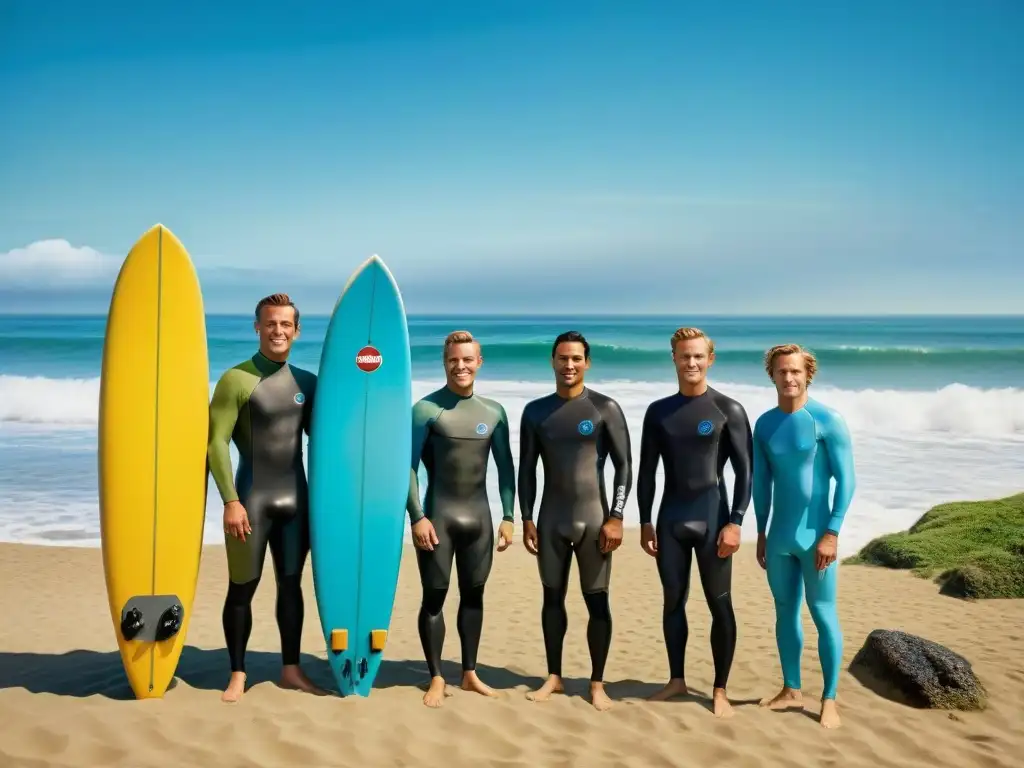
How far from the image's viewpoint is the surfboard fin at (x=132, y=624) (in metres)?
3.73

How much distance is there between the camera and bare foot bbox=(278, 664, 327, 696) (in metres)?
3.84

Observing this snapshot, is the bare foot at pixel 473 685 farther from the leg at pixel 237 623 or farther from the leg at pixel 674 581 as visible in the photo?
the leg at pixel 237 623

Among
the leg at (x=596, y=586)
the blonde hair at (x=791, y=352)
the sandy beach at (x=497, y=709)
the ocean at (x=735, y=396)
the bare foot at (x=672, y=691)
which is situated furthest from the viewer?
the ocean at (x=735, y=396)

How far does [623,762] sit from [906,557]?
464 cm

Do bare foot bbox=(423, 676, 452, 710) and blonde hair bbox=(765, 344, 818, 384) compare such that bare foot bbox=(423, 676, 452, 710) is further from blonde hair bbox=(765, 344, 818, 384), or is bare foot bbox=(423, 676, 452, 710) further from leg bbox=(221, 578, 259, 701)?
blonde hair bbox=(765, 344, 818, 384)

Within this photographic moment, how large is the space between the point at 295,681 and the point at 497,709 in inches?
38.0

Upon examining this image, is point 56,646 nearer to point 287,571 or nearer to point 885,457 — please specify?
point 287,571

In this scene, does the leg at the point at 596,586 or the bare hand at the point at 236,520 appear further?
the leg at the point at 596,586

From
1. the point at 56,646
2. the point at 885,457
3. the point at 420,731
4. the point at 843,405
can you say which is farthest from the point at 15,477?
the point at 843,405

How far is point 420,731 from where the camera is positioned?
3.44 metres

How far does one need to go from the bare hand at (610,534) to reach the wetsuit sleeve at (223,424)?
1671 mm

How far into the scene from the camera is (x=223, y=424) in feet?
12.3

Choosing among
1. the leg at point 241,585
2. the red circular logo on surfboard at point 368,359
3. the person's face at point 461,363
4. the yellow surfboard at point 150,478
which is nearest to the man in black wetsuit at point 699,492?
the person's face at point 461,363

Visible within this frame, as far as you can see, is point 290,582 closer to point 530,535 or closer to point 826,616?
point 530,535
